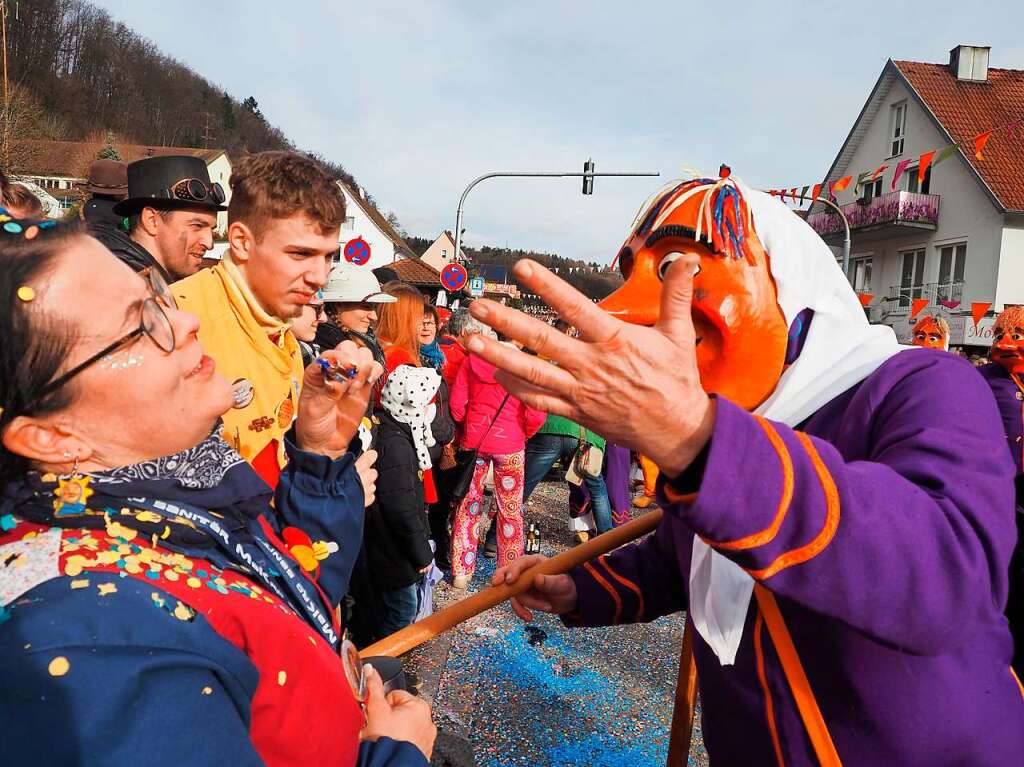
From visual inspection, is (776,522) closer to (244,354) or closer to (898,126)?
(244,354)

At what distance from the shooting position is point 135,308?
121 cm

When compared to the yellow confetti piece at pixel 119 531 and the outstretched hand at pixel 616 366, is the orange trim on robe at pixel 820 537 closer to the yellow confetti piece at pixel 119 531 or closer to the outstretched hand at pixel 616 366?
the outstretched hand at pixel 616 366

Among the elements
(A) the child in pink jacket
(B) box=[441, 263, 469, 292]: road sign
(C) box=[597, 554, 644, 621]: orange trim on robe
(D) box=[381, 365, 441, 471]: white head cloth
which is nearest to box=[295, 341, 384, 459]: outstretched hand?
(C) box=[597, 554, 644, 621]: orange trim on robe

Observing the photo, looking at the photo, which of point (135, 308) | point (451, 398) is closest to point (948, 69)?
point (451, 398)

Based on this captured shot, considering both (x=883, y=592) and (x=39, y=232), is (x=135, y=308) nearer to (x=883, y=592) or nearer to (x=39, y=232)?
(x=39, y=232)

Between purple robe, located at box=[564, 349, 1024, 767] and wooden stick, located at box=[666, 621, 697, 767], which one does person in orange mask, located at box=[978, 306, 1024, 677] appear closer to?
wooden stick, located at box=[666, 621, 697, 767]

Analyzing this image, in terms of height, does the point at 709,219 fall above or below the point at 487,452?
above

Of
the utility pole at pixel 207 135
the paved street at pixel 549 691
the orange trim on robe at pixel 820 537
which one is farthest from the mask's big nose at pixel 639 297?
the utility pole at pixel 207 135

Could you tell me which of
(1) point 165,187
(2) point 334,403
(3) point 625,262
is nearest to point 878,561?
(3) point 625,262

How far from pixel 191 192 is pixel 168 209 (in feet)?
0.48

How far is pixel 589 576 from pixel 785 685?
2.43 feet

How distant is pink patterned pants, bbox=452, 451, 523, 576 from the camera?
17.0ft

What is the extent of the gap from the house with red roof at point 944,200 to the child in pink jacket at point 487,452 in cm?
1854

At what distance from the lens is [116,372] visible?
3.83ft
